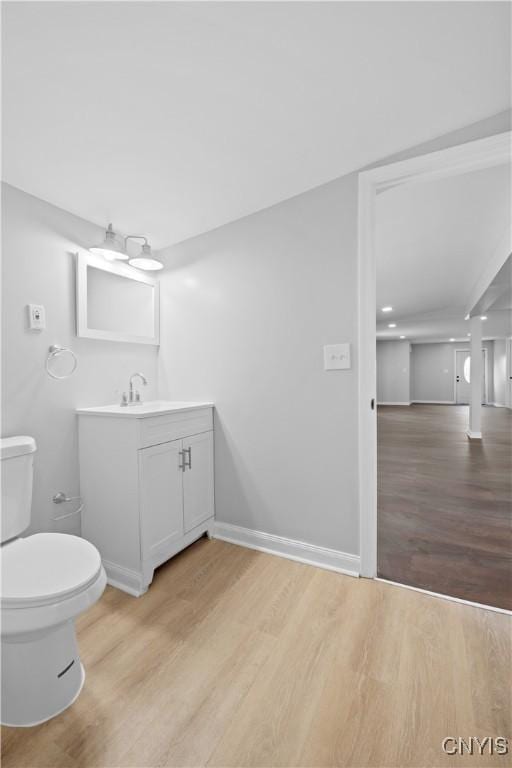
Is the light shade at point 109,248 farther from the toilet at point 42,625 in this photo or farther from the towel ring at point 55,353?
the toilet at point 42,625

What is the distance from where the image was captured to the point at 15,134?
4.46 ft

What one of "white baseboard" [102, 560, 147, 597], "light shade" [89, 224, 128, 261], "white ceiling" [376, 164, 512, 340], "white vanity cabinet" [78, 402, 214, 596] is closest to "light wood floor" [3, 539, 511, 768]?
"white baseboard" [102, 560, 147, 597]

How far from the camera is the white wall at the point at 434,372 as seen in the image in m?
11.1

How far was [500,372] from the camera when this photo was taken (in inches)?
388

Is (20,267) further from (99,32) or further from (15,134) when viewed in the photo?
(99,32)

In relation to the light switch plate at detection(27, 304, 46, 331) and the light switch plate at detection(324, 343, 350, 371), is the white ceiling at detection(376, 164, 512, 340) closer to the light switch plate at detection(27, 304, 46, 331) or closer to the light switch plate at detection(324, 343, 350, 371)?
the light switch plate at detection(324, 343, 350, 371)

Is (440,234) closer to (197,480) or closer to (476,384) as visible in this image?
(197,480)

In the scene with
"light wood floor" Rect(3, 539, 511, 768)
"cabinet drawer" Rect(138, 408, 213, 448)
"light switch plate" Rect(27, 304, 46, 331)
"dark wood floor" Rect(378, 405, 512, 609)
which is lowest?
"light wood floor" Rect(3, 539, 511, 768)

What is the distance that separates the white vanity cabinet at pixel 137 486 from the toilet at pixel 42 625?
475 millimetres

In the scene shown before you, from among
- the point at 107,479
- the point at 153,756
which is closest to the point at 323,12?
the point at 107,479

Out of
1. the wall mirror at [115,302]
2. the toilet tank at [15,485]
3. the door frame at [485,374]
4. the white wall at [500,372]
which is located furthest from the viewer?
the door frame at [485,374]

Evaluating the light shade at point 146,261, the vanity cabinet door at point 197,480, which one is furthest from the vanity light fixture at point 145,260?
the vanity cabinet door at point 197,480

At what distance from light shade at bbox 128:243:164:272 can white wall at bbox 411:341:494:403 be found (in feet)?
36.6

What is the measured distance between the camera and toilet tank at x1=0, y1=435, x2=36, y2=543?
135cm
